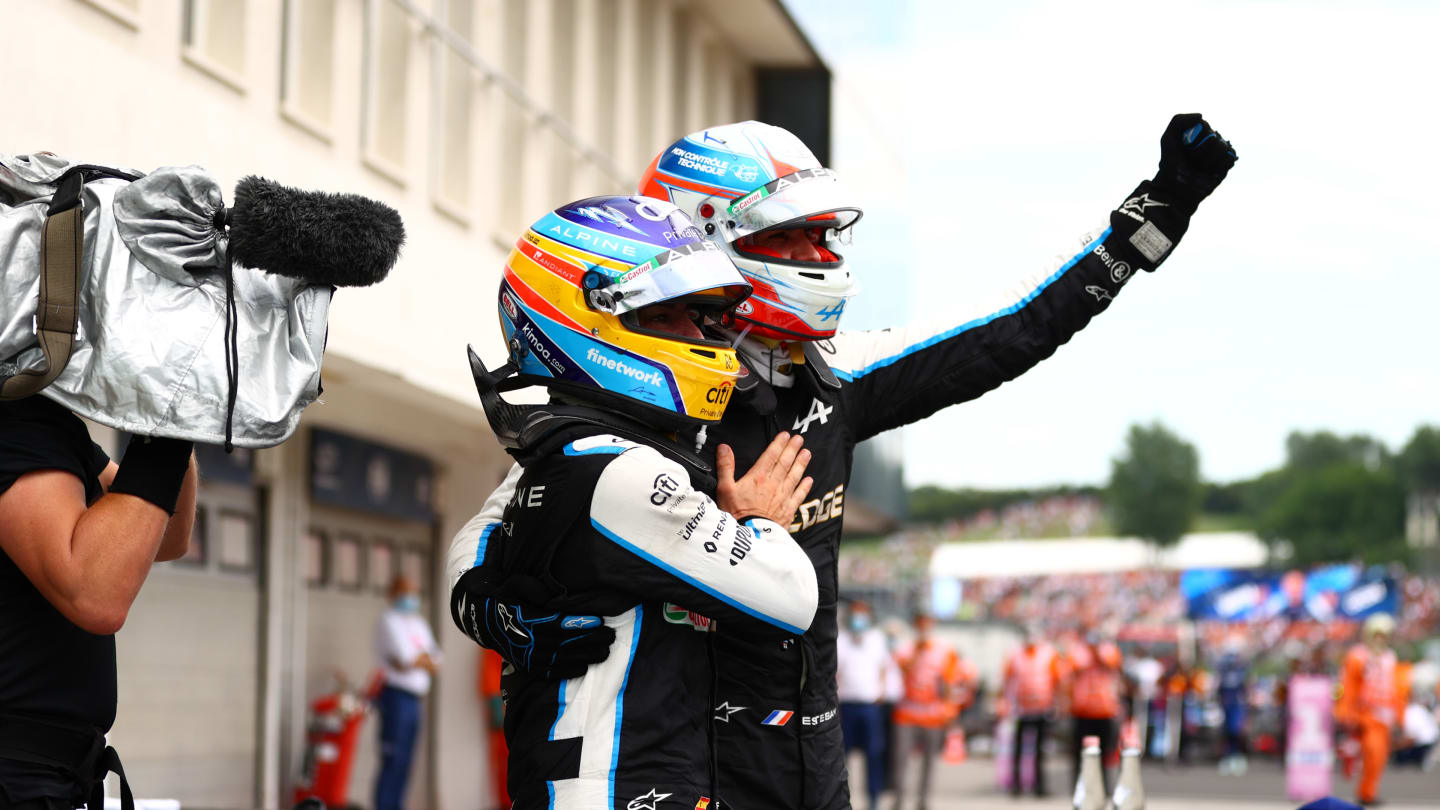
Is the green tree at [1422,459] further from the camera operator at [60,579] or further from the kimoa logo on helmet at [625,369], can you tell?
the camera operator at [60,579]

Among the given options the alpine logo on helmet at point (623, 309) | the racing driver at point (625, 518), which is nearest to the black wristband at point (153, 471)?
the racing driver at point (625, 518)

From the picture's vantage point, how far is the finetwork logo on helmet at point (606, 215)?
340 centimetres

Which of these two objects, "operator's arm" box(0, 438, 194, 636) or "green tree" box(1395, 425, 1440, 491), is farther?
"green tree" box(1395, 425, 1440, 491)

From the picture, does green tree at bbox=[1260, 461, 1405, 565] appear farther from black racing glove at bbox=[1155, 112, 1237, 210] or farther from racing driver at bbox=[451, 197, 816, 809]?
racing driver at bbox=[451, 197, 816, 809]

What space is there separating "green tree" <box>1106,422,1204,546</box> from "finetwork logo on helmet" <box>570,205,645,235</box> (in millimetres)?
141582

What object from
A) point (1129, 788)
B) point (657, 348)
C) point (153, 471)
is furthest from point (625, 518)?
point (1129, 788)

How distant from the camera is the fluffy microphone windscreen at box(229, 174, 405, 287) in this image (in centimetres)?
292

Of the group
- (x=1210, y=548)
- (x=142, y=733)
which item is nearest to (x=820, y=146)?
(x=142, y=733)

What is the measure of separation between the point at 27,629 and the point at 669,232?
53.2 inches

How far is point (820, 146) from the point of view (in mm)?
22484

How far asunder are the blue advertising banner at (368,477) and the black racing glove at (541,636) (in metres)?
11.0

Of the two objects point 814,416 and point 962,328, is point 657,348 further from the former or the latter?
point 962,328

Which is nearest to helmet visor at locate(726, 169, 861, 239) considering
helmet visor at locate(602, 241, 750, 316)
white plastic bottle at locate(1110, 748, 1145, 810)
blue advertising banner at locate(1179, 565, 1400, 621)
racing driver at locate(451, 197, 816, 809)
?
racing driver at locate(451, 197, 816, 809)

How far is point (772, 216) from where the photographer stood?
13.0 ft
